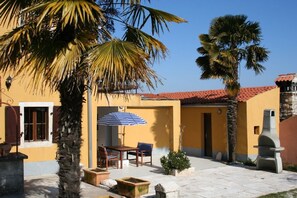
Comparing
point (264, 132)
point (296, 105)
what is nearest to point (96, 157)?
point (264, 132)

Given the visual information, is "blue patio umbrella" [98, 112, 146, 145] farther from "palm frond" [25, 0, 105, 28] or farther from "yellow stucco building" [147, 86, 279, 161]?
"palm frond" [25, 0, 105, 28]

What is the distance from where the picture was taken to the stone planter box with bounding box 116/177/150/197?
10.6 metres

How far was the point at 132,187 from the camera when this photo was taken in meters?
10.6

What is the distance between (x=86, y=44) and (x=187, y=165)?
362 inches

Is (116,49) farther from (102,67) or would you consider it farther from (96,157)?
(96,157)

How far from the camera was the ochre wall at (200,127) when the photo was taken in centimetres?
1917

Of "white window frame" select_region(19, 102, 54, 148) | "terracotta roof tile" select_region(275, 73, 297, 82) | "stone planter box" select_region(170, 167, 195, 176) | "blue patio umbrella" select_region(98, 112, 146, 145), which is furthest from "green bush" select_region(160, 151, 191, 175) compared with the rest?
"terracotta roof tile" select_region(275, 73, 297, 82)

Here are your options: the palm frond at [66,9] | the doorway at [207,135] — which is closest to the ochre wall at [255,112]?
the doorway at [207,135]

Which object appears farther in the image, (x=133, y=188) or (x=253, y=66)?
(x=253, y=66)

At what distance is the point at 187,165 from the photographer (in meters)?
14.4

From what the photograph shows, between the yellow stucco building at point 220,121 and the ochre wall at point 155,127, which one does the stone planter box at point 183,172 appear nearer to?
the yellow stucco building at point 220,121

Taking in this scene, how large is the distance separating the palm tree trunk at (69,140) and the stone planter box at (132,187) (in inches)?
160

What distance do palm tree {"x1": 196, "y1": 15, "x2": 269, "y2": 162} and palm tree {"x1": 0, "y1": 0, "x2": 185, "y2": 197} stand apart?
9918 millimetres

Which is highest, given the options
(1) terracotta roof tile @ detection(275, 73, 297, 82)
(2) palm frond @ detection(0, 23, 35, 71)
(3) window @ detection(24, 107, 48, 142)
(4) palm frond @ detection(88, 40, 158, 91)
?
(1) terracotta roof tile @ detection(275, 73, 297, 82)
